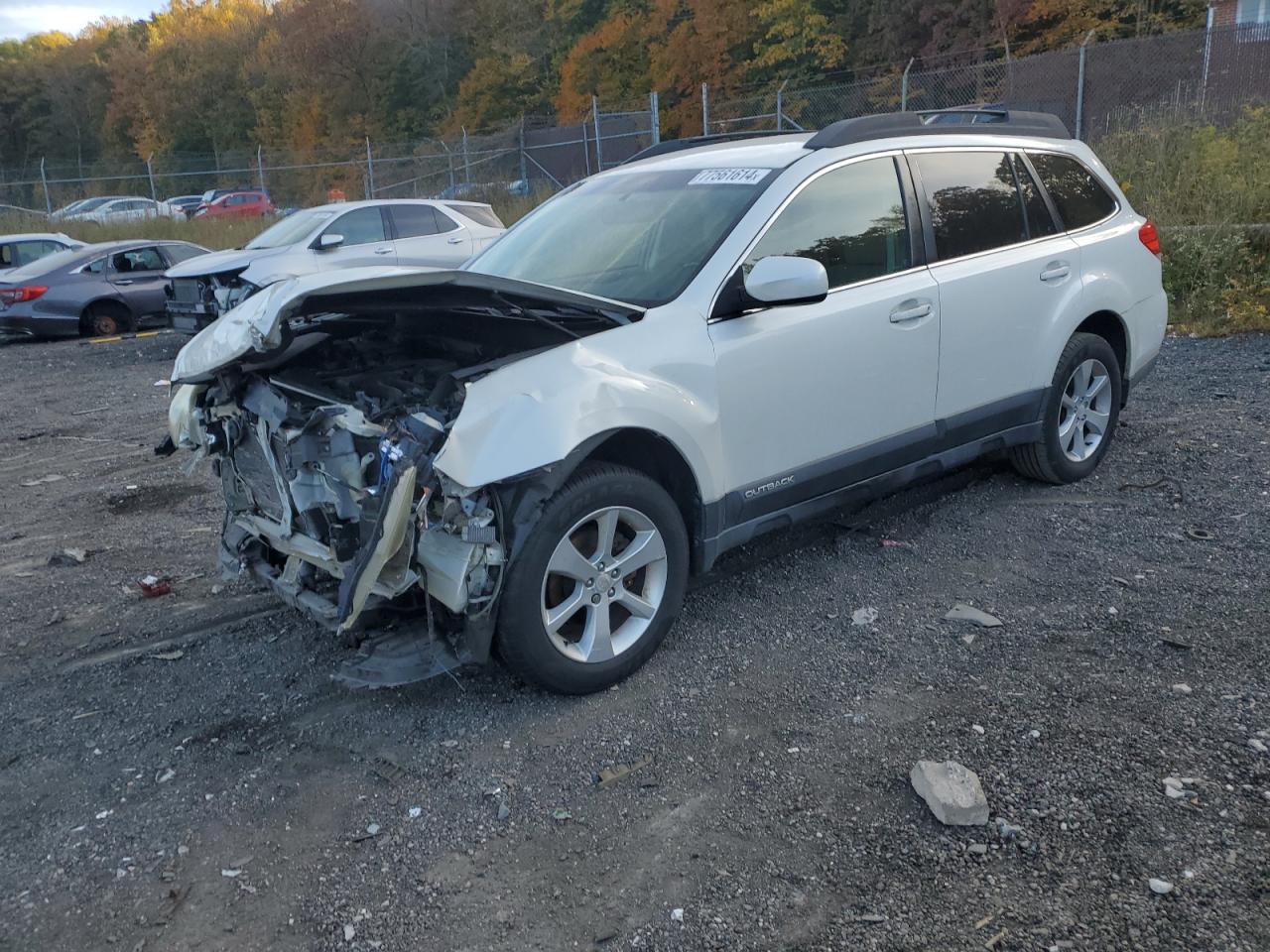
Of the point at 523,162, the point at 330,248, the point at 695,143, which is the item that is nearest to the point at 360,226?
the point at 330,248

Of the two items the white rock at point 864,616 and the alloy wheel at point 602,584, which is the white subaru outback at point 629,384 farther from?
the white rock at point 864,616

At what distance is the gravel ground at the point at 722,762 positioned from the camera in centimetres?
273

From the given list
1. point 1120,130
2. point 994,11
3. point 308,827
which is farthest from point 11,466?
point 994,11

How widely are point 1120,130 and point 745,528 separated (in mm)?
11841

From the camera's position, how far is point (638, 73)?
4366cm

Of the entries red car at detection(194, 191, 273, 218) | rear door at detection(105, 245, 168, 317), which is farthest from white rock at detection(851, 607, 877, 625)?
red car at detection(194, 191, 273, 218)

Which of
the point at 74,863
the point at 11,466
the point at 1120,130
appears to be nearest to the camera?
the point at 74,863

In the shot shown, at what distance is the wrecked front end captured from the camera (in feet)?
11.1

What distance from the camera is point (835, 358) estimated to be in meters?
4.36

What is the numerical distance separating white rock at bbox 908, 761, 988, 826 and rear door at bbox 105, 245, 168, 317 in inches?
580

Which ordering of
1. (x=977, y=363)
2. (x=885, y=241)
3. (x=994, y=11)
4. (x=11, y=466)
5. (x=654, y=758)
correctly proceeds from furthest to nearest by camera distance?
1. (x=994, y=11)
2. (x=11, y=466)
3. (x=977, y=363)
4. (x=885, y=241)
5. (x=654, y=758)

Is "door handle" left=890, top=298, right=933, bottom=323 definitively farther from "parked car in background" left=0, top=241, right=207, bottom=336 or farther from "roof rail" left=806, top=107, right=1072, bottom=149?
"parked car in background" left=0, top=241, right=207, bottom=336


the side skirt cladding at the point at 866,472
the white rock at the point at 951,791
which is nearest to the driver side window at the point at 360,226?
the side skirt cladding at the point at 866,472

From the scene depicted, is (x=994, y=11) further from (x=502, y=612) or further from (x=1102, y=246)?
(x=502, y=612)
